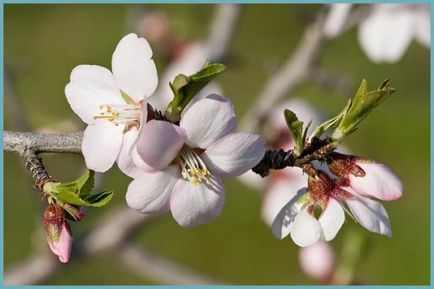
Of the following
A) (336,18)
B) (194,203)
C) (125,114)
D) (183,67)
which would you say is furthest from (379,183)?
(183,67)

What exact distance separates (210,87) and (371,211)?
953 mm

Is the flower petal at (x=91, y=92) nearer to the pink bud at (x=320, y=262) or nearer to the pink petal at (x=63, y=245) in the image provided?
the pink petal at (x=63, y=245)

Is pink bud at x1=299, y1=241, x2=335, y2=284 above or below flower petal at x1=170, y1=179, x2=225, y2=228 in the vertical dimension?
below

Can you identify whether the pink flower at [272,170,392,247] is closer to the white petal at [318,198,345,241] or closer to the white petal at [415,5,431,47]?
the white petal at [318,198,345,241]

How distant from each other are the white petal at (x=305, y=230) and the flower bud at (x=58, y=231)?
0.92ft

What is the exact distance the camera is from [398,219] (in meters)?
3.05

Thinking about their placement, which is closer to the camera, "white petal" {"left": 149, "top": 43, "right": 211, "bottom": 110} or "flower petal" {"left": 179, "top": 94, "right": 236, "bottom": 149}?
"flower petal" {"left": 179, "top": 94, "right": 236, "bottom": 149}

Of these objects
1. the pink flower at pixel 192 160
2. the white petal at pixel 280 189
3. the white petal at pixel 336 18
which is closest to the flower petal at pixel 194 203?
the pink flower at pixel 192 160

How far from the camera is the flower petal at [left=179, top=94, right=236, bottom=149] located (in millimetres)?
918

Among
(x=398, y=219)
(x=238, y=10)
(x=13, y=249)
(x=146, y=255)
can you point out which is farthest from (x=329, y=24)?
(x=13, y=249)

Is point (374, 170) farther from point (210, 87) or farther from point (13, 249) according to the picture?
point (13, 249)

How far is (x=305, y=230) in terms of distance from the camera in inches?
38.6

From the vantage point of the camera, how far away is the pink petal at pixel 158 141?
897 millimetres

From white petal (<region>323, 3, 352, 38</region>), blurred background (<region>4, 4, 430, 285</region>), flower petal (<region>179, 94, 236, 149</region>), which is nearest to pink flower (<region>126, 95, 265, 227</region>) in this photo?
flower petal (<region>179, 94, 236, 149</region>)
